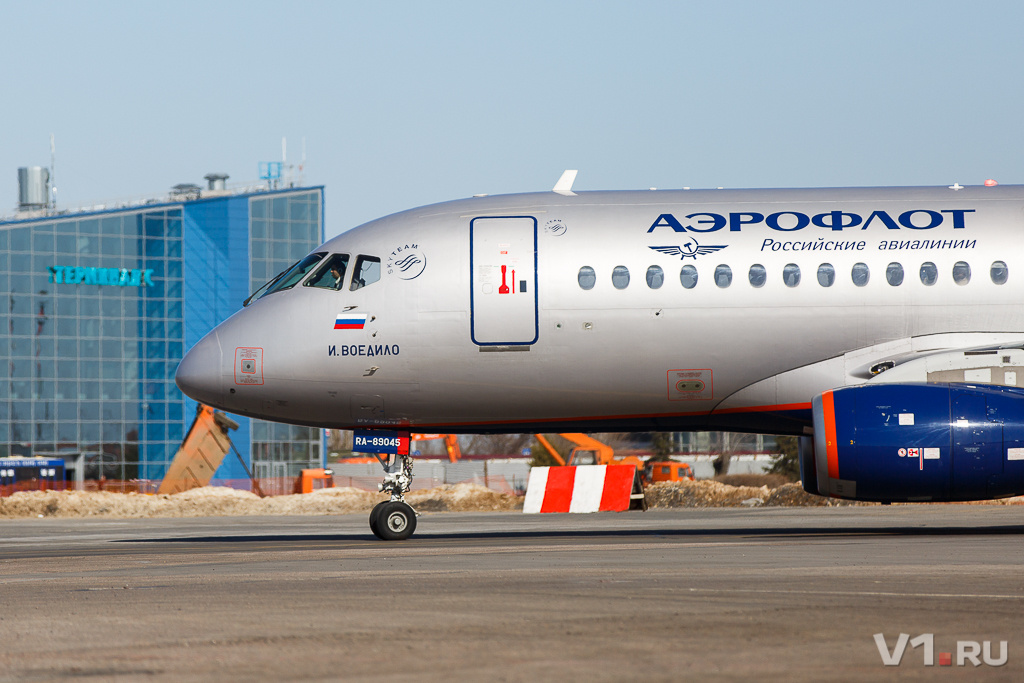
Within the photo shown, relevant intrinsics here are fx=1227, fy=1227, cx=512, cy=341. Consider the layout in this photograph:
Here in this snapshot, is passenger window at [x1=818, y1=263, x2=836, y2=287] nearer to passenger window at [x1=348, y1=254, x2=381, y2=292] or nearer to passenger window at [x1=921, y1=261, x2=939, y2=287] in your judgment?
passenger window at [x1=921, y1=261, x2=939, y2=287]

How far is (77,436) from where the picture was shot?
89250 mm

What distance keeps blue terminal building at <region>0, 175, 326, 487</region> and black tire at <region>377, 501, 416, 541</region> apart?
6829 cm

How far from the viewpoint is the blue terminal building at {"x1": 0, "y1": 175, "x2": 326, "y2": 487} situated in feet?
287

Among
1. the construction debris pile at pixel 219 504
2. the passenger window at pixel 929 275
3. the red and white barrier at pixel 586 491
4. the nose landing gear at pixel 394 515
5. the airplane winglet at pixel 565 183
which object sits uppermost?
the airplane winglet at pixel 565 183

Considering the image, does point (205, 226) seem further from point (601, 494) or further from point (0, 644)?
point (0, 644)

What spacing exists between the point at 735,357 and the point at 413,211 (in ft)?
18.5

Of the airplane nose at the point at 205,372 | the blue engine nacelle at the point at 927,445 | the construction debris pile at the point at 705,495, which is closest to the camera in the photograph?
the blue engine nacelle at the point at 927,445

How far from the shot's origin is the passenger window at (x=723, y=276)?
1850 centimetres

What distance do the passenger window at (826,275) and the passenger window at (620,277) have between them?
2.88 metres

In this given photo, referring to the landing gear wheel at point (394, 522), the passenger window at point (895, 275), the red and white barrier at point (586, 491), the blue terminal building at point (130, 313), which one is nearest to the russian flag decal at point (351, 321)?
the landing gear wheel at point (394, 522)

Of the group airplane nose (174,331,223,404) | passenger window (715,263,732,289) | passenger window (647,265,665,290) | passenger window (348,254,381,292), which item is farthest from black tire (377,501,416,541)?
passenger window (715,263,732,289)

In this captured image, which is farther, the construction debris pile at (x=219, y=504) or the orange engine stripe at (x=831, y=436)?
the construction debris pile at (x=219, y=504)

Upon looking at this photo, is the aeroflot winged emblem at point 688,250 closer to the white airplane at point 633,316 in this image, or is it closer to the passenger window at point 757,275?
the white airplane at point 633,316

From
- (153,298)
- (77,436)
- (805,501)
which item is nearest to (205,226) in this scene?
(153,298)
